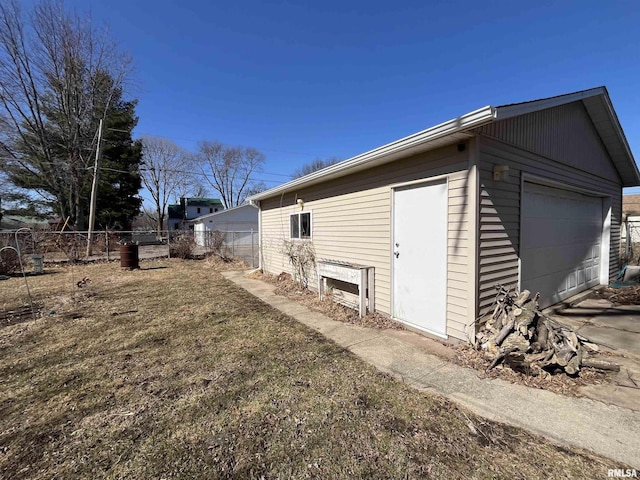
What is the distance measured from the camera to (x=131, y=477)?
161cm

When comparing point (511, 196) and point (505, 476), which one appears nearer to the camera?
point (505, 476)

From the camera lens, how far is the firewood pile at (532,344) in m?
2.71

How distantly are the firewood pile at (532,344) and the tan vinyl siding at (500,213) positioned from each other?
320mm

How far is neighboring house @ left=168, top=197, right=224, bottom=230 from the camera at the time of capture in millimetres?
36125

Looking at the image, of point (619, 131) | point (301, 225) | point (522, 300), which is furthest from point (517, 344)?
point (619, 131)

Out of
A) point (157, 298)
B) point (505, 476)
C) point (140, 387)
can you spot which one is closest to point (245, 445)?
point (140, 387)

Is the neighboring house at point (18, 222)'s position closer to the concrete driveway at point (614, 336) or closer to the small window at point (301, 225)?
the small window at point (301, 225)

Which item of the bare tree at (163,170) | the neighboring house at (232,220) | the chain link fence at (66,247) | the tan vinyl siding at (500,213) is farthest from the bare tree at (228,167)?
the tan vinyl siding at (500,213)

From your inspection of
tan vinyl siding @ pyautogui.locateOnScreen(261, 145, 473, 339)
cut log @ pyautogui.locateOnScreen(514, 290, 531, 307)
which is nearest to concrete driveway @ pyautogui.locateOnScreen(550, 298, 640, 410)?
cut log @ pyautogui.locateOnScreen(514, 290, 531, 307)

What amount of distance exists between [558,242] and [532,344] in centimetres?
316

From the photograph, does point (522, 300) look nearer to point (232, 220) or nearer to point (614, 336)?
point (614, 336)

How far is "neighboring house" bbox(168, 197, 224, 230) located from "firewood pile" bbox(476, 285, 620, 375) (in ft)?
121

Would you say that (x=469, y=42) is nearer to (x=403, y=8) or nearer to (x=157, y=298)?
(x=403, y=8)

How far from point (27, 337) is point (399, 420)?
5203 millimetres
